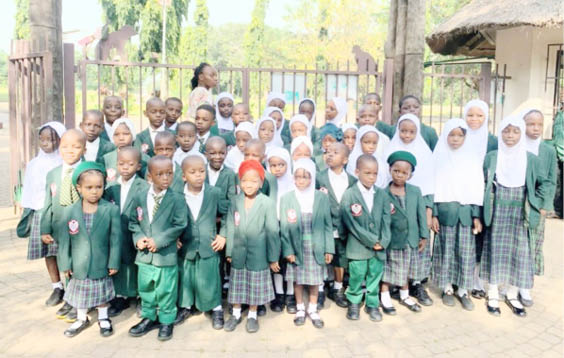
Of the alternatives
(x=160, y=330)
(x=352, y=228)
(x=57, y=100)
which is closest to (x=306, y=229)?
(x=352, y=228)

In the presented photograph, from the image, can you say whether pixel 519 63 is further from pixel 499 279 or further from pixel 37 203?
pixel 37 203

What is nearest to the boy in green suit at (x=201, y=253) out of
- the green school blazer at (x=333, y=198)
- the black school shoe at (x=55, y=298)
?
the green school blazer at (x=333, y=198)

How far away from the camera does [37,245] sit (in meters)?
3.81

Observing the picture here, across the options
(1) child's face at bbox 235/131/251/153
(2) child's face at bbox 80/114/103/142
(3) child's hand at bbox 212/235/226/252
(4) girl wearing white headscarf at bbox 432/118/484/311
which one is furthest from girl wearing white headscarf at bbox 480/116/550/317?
(2) child's face at bbox 80/114/103/142

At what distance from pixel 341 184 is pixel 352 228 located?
0.41m

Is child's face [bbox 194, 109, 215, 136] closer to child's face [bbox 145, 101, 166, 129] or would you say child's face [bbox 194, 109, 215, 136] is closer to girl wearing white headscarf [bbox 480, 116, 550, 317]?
child's face [bbox 145, 101, 166, 129]

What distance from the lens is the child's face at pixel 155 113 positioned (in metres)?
4.46

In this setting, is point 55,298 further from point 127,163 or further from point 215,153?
point 215,153

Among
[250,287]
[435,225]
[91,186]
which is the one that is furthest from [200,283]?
[435,225]

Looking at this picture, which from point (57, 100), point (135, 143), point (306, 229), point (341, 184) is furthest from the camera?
point (57, 100)

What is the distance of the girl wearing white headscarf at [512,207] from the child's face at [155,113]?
9.50 feet

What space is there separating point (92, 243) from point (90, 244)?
0.05 ft

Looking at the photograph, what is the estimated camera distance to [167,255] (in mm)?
3381

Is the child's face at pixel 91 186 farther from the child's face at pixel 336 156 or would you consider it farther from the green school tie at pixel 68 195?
the child's face at pixel 336 156
